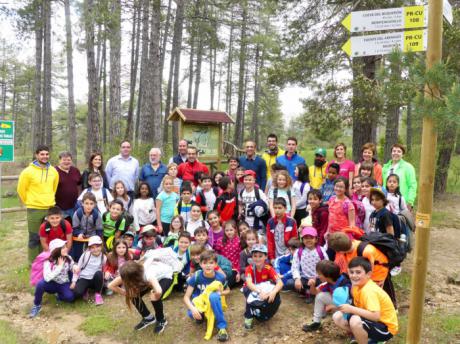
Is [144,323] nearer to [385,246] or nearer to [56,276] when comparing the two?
[56,276]

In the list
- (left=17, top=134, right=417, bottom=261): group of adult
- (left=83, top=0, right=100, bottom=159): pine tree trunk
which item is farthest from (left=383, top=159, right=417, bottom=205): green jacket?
(left=83, top=0, right=100, bottom=159): pine tree trunk

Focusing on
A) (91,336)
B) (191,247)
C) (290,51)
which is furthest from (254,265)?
(290,51)

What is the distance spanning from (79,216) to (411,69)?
4.79m

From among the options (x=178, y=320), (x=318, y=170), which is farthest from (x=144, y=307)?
(x=318, y=170)

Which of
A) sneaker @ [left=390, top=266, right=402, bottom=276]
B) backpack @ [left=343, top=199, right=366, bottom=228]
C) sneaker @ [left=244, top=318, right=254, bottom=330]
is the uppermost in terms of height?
backpack @ [left=343, top=199, right=366, bottom=228]

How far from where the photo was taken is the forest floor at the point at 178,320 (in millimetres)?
3957

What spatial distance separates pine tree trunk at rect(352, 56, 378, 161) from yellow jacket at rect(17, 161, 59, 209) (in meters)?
5.73

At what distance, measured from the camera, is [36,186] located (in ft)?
18.6

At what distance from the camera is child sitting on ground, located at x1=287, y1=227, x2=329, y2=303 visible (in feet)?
14.8

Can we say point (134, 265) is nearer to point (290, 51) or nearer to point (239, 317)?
point (239, 317)

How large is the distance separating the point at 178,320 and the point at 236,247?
130 centimetres

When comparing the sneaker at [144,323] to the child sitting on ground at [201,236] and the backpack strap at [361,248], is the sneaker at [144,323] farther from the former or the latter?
the backpack strap at [361,248]

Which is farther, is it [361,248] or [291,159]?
[291,159]

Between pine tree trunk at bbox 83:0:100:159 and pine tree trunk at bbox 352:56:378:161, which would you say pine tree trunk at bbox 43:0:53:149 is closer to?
pine tree trunk at bbox 83:0:100:159
